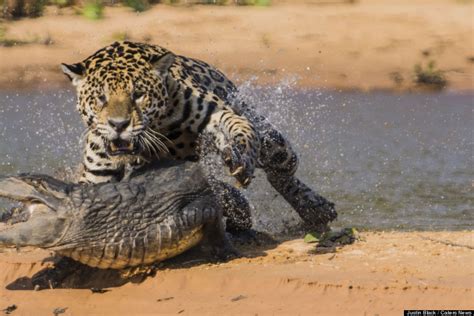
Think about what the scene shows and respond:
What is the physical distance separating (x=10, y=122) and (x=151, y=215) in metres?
9.46

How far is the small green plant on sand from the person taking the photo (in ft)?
65.8

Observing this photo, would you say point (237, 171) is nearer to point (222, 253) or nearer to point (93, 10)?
point (222, 253)

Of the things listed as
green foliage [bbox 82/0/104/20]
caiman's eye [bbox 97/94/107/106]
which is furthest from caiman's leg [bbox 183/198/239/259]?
green foliage [bbox 82/0/104/20]

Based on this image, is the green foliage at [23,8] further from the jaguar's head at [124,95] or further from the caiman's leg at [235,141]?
the caiman's leg at [235,141]

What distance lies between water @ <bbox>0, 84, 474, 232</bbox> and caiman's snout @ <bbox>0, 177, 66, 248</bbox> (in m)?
2.47

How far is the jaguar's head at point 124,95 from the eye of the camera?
25.9 feet

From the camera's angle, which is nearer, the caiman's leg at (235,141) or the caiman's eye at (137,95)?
the caiman's leg at (235,141)

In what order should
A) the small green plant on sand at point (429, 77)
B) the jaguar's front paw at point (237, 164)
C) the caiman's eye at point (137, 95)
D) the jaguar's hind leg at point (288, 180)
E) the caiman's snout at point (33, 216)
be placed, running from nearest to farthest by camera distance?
the caiman's snout at point (33, 216) → the jaguar's front paw at point (237, 164) → the caiman's eye at point (137, 95) → the jaguar's hind leg at point (288, 180) → the small green plant on sand at point (429, 77)

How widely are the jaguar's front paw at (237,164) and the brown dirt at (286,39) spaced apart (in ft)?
38.8

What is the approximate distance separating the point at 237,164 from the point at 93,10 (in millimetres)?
14812

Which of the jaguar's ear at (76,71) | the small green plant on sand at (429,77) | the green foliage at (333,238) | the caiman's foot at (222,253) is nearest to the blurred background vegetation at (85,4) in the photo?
the small green plant on sand at (429,77)

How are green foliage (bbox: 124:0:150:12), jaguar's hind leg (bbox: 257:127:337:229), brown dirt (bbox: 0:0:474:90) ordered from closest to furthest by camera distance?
jaguar's hind leg (bbox: 257:127:337:229)
brown dirt (bbox: 0:0:474:90)
green foliage (bbox: 124:0:150:12)

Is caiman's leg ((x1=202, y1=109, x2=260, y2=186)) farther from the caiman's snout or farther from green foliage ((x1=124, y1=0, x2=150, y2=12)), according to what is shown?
green foliage ((x1=124, y1=0, x2=150, y2=12))

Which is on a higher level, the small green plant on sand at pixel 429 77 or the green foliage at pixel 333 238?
the green foliage at pixel 333 238
